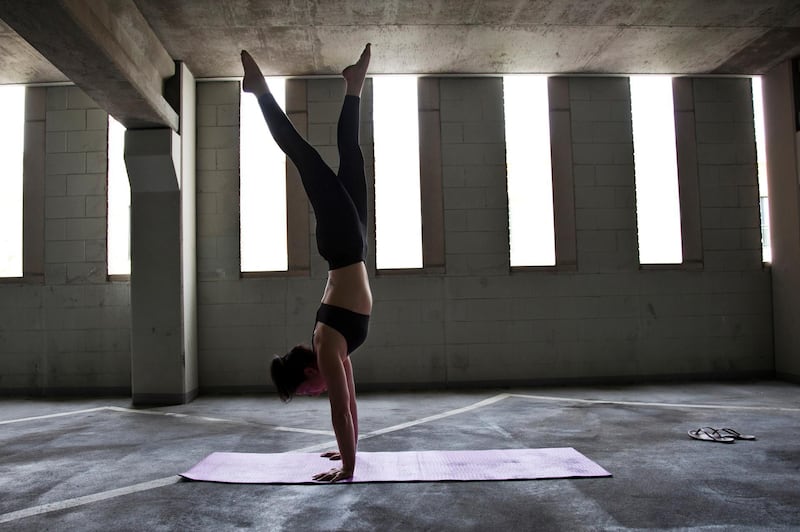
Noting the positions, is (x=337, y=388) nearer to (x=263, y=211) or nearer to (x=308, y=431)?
(x=308, y=431)

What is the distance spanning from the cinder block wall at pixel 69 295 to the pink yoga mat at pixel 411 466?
391cm

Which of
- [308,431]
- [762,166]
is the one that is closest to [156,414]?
[308,431]

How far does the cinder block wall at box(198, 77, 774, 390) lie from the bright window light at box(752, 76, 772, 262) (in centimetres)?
14

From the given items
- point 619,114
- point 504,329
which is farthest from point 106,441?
point 619,114

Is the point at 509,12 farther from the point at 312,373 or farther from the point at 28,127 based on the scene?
the point at 28,127

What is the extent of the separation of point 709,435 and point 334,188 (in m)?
3.31

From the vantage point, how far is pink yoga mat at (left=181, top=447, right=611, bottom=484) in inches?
128

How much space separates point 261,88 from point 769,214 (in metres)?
6.93

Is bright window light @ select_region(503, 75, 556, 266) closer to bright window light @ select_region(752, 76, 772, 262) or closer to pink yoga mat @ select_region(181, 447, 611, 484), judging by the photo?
bright window light @ select_region(752, 76, 772, 262)

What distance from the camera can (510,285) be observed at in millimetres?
7145

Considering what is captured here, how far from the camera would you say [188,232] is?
669cm

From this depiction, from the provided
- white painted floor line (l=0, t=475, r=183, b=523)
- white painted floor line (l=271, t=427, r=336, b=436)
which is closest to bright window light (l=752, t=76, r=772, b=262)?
white painted floor line (l=271, t=427, r=336, b=436)

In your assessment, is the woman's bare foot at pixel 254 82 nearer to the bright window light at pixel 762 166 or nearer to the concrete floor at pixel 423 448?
the concrete floor at pixel 423 448

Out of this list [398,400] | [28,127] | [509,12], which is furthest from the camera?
[28,127]
